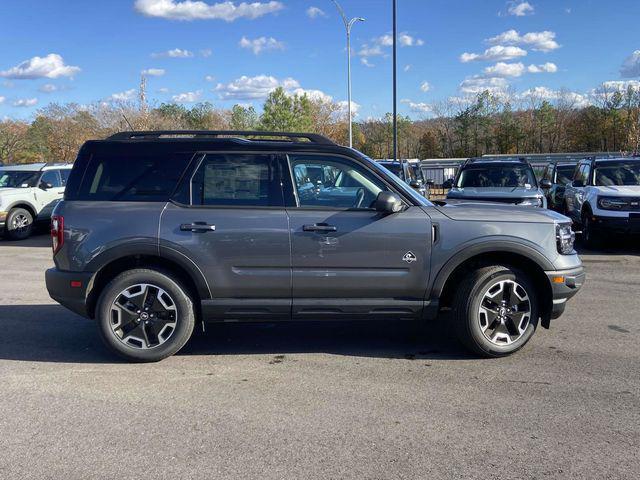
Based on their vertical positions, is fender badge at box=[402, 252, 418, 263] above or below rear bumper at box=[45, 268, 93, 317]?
above

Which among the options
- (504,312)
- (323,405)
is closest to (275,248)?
(323,405)

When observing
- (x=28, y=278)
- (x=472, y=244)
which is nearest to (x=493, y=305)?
(x=472, y=244)

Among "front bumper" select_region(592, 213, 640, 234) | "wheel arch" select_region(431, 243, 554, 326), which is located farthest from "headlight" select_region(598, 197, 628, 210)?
"wheel arch" select_region(431, 243, 554, 326)

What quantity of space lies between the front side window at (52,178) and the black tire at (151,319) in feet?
39.2

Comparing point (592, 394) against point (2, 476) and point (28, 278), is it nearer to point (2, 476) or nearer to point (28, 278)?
point (2, 476)

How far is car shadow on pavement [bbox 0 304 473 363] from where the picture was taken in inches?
214

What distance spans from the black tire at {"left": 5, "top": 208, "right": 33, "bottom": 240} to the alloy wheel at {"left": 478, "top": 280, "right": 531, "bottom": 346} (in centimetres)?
1318

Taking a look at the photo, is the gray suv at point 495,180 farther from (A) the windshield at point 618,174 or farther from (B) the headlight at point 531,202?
(A) the windshield at point 618,174

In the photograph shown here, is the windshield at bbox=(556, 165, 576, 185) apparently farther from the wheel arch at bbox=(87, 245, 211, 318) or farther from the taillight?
the taillight

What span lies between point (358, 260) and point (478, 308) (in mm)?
1117

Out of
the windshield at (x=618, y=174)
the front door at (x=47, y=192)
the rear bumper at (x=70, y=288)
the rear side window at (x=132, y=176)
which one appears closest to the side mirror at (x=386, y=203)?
the rear side window at (x=132, y=176)

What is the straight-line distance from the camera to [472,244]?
5.01m

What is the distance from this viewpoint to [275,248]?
4984mm

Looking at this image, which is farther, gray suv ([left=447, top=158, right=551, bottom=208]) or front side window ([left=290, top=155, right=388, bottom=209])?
gray suv ([left=447, top=158, right=551, bottom=208])
